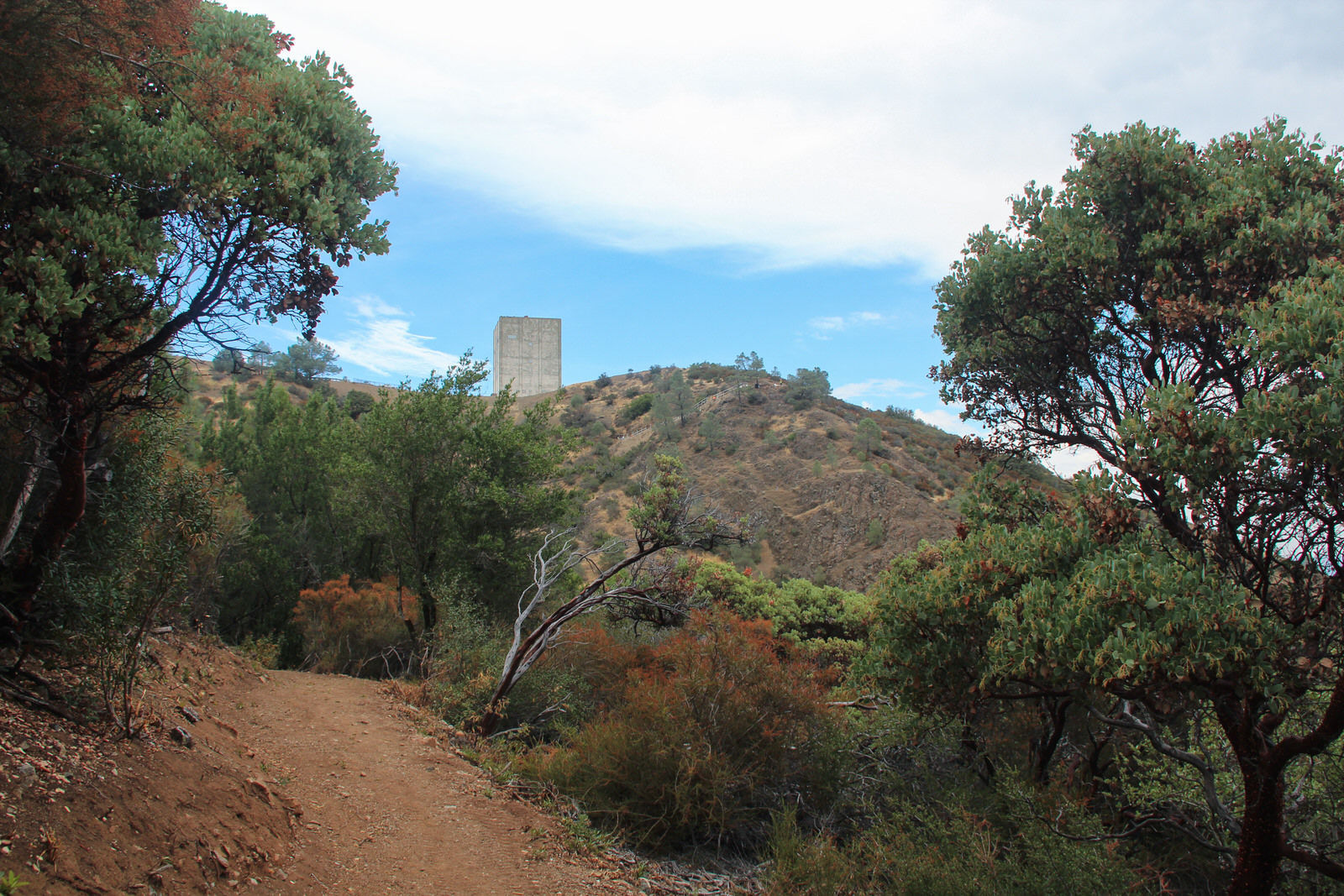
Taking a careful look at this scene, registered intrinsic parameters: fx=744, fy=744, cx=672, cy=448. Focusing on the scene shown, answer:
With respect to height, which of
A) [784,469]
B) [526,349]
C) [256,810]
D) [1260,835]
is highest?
[526,349]

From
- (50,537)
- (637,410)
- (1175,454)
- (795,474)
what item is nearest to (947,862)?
(1175,454)

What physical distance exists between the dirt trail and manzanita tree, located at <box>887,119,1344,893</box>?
3991 mm

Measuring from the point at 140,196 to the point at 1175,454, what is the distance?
7.41 m

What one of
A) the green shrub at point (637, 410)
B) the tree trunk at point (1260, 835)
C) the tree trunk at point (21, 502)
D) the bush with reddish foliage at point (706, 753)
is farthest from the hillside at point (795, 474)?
the tree trunk at point (1260, 835)

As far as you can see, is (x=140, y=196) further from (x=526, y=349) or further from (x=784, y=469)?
(x=526, y=349)

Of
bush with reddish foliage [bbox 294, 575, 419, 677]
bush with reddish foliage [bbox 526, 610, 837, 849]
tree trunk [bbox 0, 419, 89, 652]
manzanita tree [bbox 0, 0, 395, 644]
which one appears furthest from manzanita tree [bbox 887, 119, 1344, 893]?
bush with reddish foliage [bbox 294, 575, 419, 677]

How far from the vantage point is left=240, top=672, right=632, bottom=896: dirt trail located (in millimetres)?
6055

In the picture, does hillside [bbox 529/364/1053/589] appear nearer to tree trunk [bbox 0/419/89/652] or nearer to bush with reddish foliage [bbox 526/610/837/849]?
bush with reddish foliage [bbox 526/610/837/849]

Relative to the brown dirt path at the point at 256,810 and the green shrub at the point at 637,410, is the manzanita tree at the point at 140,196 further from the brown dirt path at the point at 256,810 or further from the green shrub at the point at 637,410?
the green shrub at the point at 637,410

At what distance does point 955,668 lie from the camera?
21.7 feet

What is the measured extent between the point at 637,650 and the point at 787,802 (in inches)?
181

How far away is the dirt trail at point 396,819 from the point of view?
6.05 metres

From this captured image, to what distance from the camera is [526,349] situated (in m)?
55.2

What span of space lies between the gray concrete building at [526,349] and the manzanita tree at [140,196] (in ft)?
161
